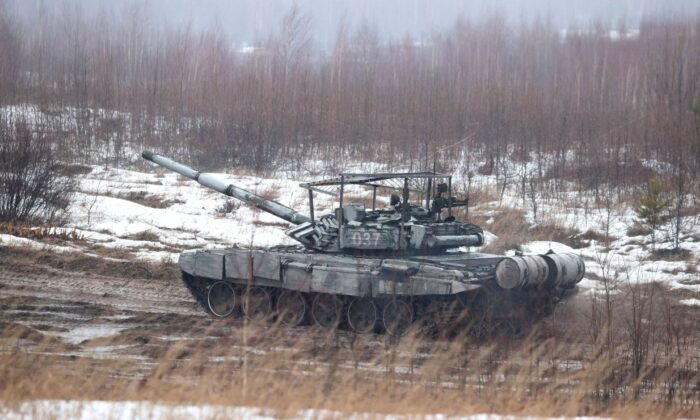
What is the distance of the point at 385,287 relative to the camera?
11477 millimetres

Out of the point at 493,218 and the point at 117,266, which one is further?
the point at 493,218

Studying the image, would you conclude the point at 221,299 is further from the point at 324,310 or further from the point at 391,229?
the point at 391,229

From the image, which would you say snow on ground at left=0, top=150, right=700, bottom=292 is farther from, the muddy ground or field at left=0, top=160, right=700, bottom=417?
the muddy ground

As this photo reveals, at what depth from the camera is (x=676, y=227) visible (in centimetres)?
1844

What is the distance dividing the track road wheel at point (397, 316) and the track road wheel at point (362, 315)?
0.20 meters

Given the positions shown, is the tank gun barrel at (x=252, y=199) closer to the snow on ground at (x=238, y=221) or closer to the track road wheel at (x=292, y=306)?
the track road wheel at (x=292, y=306)

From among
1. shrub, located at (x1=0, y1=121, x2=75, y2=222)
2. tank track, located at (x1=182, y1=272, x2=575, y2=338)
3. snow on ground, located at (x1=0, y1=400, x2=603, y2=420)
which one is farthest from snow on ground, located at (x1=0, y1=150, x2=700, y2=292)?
snow on ground, located at (x1=0, y1=400, x2=603, y2=420)

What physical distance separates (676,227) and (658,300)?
15.8 feet

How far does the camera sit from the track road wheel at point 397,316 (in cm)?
1159

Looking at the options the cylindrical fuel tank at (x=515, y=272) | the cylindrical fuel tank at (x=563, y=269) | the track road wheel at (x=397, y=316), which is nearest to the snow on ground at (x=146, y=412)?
the cylindrical fuel tank at (x=515, y=272)

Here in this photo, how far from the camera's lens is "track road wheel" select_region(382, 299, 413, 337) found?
11.6 meters

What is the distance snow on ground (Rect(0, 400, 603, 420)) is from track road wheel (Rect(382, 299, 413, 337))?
15.9ft

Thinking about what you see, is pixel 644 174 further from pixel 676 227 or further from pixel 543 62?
pixel 543 62

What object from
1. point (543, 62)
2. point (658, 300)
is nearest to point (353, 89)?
point (543, 62)
